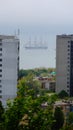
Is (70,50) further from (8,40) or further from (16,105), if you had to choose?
(16,105)

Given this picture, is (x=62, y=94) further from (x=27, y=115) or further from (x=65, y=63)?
(x=27, y=115)

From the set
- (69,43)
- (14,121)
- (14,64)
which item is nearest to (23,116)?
(14,121)

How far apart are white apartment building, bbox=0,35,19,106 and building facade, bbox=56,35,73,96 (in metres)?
4.42

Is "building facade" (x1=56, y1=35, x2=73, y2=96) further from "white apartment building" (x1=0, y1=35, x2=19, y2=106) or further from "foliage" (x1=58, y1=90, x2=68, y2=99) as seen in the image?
"white apartment building" (x1=0, y1=35, x2=19, y2=106)

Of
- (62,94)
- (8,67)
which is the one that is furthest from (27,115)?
(62,94)

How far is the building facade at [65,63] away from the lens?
14.8 meters

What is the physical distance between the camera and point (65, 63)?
48.8 ft

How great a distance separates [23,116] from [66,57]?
12517 mm

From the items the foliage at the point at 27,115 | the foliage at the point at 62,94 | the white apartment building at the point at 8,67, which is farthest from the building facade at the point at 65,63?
the foliage at the point at 27,115

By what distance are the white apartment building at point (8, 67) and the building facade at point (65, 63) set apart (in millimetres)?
4421

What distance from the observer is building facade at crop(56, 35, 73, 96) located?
48.5 feet

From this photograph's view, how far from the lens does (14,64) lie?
33.0 ft

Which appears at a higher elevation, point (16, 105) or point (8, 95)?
point (16, 105)

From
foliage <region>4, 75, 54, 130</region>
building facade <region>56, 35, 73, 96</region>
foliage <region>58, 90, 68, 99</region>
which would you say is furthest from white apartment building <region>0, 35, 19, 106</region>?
foliage <region>4, 75, 54, 130</region>
